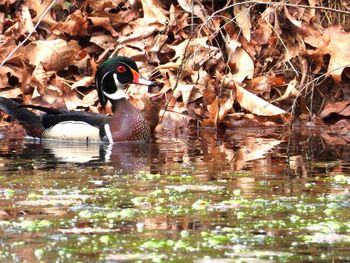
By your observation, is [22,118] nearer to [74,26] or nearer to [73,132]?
[73,132]

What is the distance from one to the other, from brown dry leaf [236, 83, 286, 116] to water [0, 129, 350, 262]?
5.87ft

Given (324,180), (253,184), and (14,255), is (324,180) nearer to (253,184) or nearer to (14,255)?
(253,184)

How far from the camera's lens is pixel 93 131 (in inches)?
494

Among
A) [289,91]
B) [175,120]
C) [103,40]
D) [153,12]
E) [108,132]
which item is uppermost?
[153,12]

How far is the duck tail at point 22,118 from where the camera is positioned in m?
13.0

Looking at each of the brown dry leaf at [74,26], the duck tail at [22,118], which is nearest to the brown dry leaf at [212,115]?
the duck tail at [22,118]

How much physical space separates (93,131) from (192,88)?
1461mm

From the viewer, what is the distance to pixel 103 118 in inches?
497

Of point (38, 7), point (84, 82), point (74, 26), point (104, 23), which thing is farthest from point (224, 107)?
point (38, 7)

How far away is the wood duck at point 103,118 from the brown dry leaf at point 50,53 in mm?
1022


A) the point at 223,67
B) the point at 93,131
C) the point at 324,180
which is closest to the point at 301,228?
the point at 324,180

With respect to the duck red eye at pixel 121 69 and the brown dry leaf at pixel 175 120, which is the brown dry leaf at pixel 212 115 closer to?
the brown dry leaf at pixel 175 120

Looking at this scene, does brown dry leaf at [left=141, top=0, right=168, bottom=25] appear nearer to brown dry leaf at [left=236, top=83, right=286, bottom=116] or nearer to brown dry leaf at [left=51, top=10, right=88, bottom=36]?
brown dry leaf at [left=51, top=10, right=88, bottom=36]

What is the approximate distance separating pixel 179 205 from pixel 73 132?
236 inches
